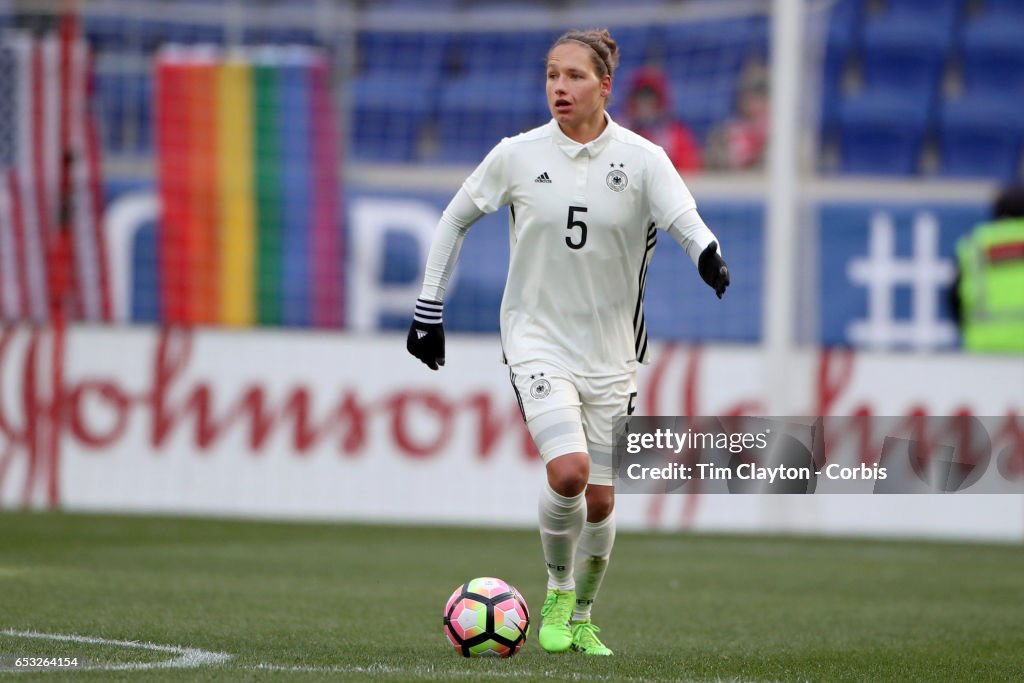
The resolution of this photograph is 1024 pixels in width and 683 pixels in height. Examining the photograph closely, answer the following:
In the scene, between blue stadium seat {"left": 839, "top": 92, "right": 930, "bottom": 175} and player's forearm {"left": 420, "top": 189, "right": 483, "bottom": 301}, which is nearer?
player's forearm {"left": 420, "top": 189, "right": 483, "bottom": 301}

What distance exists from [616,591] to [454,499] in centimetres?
410

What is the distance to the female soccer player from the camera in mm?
5629

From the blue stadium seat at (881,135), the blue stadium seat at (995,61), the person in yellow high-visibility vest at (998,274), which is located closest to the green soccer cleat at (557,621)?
the person in yellow high-visibility vest at (998,274)

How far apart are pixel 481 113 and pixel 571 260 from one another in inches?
512

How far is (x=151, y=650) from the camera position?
5.43 meters

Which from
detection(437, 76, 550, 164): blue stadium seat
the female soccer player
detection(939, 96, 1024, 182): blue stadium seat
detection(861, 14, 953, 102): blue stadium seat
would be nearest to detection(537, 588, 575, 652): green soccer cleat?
the female soccer player

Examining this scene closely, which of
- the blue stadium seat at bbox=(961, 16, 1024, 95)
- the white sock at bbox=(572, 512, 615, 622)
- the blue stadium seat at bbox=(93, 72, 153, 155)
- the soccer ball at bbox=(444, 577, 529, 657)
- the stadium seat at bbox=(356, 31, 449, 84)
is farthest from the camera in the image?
the blue stadium seat at bbox=(961, 16, 1024, 95)

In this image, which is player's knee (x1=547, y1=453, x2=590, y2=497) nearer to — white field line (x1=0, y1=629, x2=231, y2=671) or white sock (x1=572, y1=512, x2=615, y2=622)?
white sock (x1=572, y1=512, x2=615, y2=622)

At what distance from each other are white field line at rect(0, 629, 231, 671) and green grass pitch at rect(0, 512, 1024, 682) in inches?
1.5

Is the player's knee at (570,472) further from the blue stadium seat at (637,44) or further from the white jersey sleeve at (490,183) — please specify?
the blue stadium seat at (637,44)

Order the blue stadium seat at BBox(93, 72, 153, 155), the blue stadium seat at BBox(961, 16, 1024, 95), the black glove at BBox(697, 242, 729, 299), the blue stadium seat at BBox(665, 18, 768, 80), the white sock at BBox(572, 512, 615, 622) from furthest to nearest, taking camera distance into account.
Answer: the blue stadium seat at BBox(961, 16, 1024, 95) → the blue stadium seat at BBox(665, 18, 768, 80) → the blue stadium seat at BBox(93, 72, 153, 155) → the white sock at BBox(572, 512, 615, 622) → the black glove at BBox(697, 242, 729, 299)

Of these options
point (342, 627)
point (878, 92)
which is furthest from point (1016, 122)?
point (342, 627)

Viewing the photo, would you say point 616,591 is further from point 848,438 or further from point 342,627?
point 848,438

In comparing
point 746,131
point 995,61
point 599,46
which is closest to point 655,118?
point 746,131
